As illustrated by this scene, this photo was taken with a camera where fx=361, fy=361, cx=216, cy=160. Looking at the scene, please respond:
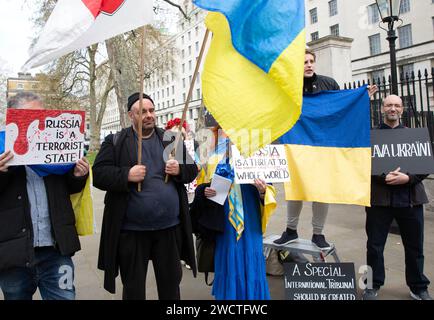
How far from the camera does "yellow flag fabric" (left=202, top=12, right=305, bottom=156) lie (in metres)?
2.69

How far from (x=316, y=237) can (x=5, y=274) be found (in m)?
2.92

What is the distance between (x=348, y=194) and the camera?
356cm

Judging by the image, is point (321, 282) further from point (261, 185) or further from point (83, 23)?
point (83, 23)

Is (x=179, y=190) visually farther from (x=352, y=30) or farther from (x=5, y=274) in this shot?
(x=352, y=30)

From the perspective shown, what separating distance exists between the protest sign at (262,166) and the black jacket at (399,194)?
43.3 inches

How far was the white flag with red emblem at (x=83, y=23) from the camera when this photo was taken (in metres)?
2.50

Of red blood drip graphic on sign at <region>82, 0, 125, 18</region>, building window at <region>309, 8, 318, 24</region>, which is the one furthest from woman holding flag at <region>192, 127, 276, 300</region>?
building window at <region>309, 8, 318, 24</region>

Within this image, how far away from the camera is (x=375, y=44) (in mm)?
38875

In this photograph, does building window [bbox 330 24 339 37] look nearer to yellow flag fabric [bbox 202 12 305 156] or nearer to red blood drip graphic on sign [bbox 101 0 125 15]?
yellow flag fabric [bbox 202 12 305 156]

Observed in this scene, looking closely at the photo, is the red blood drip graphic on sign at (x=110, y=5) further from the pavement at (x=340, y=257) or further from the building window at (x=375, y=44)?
the building window at (x=375, y=44)

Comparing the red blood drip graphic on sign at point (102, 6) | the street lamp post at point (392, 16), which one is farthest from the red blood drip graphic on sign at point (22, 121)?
the street lamp post at point (392, 16)

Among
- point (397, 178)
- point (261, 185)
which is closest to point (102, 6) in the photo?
point (261, 185)

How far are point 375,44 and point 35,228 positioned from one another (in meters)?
42.8
